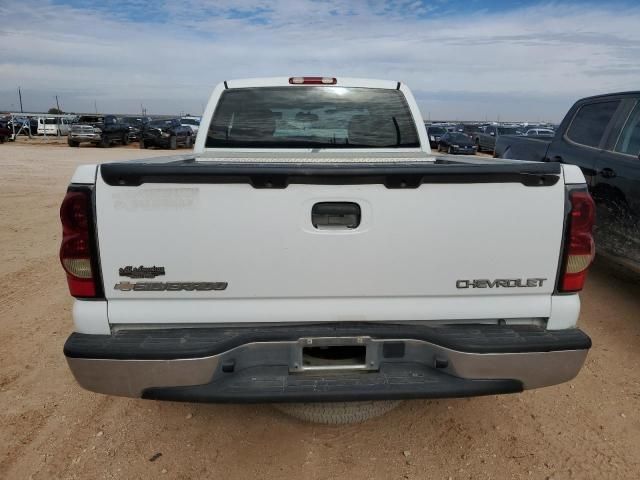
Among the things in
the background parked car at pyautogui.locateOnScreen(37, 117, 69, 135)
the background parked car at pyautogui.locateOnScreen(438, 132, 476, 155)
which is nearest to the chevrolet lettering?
the background parked car at pyautogui.locateOnScreen(438, 132, 476, 155)

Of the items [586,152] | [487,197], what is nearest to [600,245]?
[586,152]

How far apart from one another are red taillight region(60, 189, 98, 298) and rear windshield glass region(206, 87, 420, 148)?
198 centimetres

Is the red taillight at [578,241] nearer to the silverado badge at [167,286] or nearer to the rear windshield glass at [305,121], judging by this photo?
the silverado badge at [167,286]

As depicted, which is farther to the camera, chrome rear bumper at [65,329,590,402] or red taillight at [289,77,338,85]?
red taillight at [289,77,338,85]

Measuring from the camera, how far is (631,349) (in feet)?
12.9

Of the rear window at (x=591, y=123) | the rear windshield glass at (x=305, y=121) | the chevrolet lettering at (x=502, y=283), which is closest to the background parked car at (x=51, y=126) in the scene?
the rear windshield glass at (x=305, y=121)

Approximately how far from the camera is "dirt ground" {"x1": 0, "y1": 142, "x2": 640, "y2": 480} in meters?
2.55

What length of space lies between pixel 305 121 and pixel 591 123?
3.61m

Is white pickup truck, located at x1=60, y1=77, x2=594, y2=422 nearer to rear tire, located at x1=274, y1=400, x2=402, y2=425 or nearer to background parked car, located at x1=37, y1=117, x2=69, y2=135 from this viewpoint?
rear tire, located at x1=274, y1=400, x2=402, y2=425

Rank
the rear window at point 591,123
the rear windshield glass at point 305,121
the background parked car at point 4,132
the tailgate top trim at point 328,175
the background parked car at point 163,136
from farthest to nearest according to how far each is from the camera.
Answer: the background parked car at point 4,132
the background parked car at point 163,136
the rear window at point 591,123
the rear windshield glass at point 305,121
the tailgate top trim at point 328,175

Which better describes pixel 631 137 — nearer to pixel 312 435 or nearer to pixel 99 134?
pixel 312 435

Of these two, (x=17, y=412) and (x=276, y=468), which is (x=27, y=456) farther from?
(x=276, y=468)

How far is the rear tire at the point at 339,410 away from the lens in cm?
255

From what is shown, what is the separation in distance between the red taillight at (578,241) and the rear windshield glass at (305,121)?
199 cm
